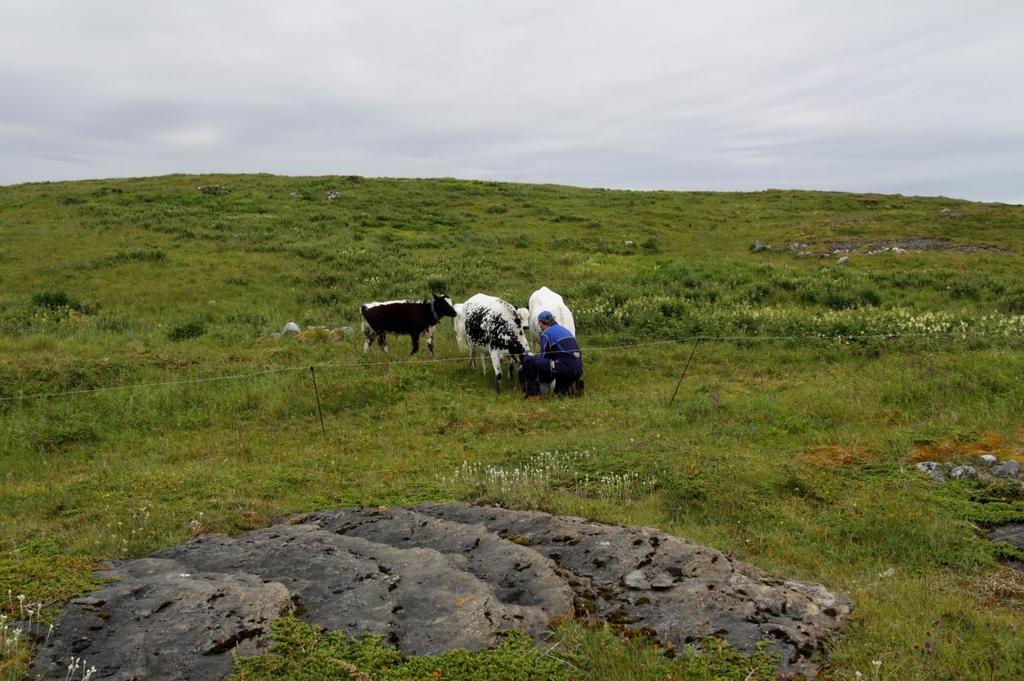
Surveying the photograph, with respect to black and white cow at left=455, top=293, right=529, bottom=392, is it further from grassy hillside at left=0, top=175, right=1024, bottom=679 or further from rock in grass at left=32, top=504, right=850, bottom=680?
rock in grass at left=32, top=504, right=850, bottom=680

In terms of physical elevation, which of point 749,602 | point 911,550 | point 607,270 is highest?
point 607,270

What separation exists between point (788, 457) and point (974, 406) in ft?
13.7

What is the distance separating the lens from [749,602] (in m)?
5.27

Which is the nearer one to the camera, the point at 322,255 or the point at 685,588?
the point at 685,588

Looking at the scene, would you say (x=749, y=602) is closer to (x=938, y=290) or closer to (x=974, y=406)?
(x=974, y=406)

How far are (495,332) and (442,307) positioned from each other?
2.61 m

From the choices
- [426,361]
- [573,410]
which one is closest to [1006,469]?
[573,410]

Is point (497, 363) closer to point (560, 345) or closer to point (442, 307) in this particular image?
point (560, 345)

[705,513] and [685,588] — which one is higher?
[685,588]

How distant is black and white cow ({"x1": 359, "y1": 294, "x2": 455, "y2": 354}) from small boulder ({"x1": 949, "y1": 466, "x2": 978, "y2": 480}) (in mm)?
11089

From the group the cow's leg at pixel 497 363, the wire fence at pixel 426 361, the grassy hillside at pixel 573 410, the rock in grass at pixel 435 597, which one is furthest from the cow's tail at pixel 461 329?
the rock in grass at pixel 435 597

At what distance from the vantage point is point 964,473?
932 centimetres

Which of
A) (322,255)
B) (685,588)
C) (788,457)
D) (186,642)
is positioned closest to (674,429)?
(788,457)

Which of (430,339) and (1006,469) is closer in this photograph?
(1006,469)
